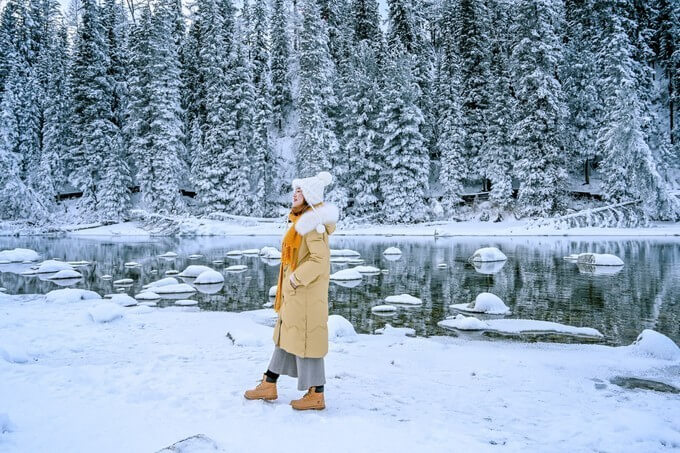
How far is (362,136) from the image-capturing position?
37.7m

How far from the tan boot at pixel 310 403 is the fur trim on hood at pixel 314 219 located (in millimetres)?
1323

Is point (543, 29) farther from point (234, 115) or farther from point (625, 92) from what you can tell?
point (234, 115)

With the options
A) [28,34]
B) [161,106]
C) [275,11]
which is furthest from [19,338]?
[28,34]

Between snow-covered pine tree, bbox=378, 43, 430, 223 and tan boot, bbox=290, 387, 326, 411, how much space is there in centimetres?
3200

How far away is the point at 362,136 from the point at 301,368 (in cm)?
3509

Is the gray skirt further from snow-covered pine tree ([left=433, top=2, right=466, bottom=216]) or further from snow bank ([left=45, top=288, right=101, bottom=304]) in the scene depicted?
snow-covered pine tree ([left=433, top=2, right=466, bottom=216])

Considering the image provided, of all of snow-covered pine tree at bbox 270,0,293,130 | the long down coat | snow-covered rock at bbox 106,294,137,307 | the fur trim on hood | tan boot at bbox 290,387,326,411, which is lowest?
snow-covered rock at bbox 106,294,137,307

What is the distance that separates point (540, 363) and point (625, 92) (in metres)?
29.7

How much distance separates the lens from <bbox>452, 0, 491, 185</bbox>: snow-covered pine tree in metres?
38.4

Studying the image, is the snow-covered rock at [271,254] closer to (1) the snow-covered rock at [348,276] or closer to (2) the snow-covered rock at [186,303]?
(1) the snow-covered rock at [348,276]

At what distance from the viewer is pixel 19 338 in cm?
593

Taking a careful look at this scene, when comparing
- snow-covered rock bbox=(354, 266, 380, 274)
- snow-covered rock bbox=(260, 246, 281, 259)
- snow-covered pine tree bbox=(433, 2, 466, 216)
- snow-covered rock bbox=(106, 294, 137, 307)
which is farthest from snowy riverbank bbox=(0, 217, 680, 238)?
snow-covered rock bbox=(106, 294, 137, 307)

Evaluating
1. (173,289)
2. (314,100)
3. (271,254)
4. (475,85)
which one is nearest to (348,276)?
(173,289)

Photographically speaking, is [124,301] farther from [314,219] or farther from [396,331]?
[314,219]
